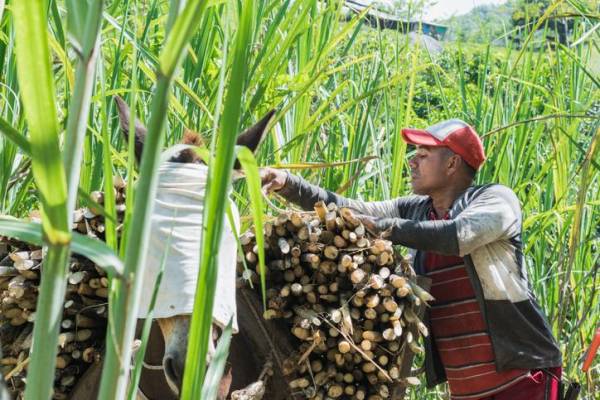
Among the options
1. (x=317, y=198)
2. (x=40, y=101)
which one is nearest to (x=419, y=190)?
(x=317, y=198)

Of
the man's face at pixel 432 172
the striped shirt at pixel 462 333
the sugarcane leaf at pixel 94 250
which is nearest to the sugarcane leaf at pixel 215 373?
the sugarcane leaf at pixel 94 250

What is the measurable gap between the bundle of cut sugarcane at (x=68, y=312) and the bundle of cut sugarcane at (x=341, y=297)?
46 centimetres

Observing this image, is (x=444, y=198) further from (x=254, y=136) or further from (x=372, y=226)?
(x=254, y=136)

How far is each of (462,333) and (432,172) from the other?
2.07ft

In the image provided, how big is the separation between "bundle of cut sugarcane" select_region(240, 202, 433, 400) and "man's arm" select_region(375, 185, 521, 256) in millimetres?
85

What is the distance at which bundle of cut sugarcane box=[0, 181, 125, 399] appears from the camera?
115 inches

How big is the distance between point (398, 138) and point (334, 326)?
107 centimetres

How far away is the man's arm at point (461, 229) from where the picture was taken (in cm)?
315

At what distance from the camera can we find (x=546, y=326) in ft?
11.3

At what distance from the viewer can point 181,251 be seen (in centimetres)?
232

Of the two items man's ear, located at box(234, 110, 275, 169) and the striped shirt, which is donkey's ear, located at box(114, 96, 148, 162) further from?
the striped shirt

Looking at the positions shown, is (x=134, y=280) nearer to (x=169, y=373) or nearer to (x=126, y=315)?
(x=126, y=315)

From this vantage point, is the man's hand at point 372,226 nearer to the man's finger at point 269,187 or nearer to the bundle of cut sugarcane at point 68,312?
the man's finger at point 269,187

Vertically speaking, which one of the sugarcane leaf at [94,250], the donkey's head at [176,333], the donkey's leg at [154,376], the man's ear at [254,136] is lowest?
the donkey's leg at [154,376]
